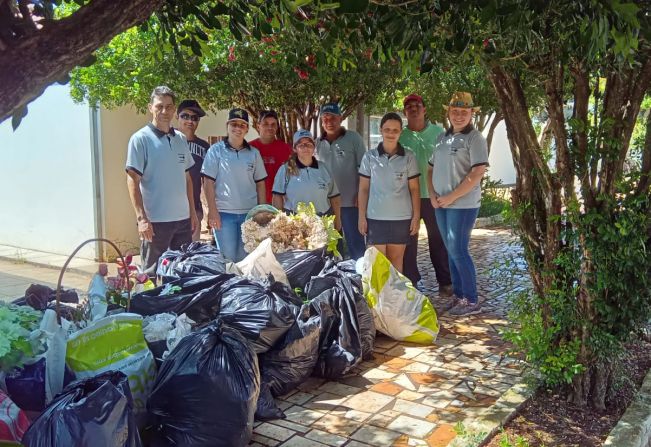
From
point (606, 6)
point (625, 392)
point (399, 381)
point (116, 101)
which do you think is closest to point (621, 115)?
point (606, 6)

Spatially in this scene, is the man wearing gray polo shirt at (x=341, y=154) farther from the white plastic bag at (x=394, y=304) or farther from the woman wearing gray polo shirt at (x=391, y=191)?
the white plastic bag at (x=394, y=304)

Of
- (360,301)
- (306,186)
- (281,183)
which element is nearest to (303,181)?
(306,186)

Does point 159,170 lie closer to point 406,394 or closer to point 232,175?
point 232,175

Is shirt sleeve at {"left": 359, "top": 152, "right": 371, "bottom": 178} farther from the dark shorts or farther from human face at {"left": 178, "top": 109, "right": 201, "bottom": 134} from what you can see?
human face at {"left": 178, "top": 109, "right": 201, "bottom": 134}

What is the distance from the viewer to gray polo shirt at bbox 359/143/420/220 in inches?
213

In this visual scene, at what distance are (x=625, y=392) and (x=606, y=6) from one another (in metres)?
2.54

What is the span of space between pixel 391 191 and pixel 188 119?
2172mm

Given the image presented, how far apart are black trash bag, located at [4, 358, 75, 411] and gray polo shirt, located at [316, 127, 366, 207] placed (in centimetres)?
379

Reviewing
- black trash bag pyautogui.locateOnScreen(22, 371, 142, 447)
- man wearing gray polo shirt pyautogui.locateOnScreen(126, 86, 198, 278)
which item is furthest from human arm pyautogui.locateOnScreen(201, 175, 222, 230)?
black trash bag pyautogui.locateOnScreen(22, 371, 142, 447)

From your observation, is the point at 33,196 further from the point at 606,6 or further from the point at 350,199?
the point at 606,6

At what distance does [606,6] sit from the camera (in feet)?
6.61

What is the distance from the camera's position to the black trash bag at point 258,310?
3615mm

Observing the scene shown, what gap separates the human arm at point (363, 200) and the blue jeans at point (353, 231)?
0.49m

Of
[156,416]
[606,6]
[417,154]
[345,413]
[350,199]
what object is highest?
[606,6]
